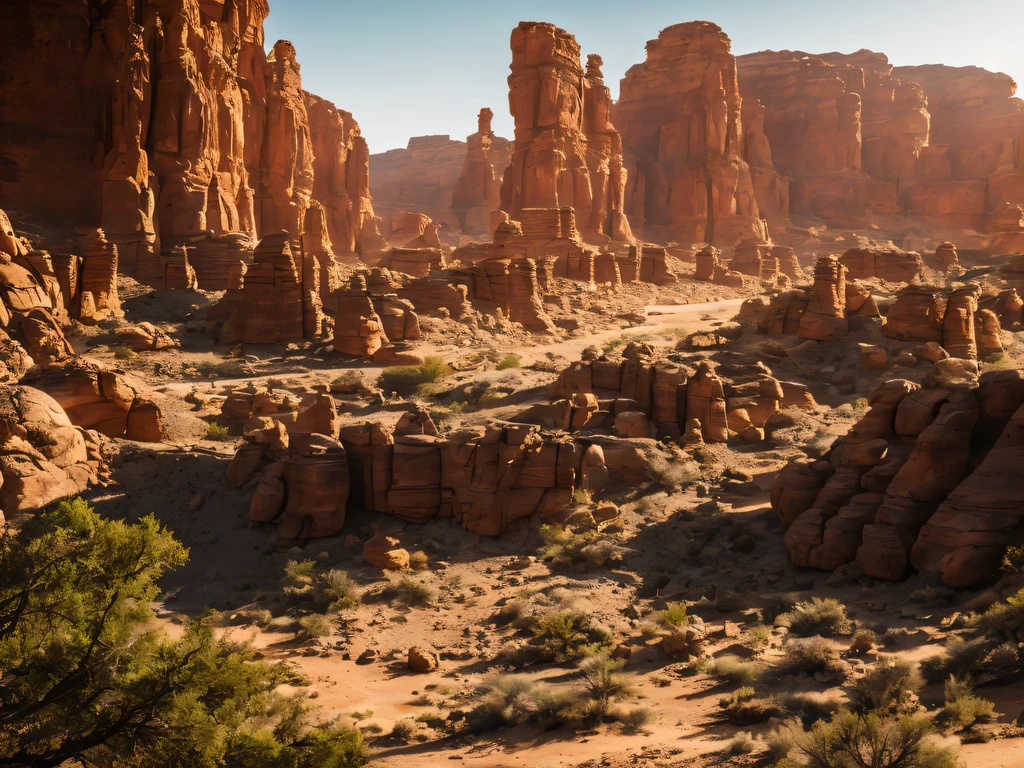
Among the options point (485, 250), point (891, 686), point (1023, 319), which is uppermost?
point (485, 250)

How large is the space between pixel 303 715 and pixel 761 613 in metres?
7.06

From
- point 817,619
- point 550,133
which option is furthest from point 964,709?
point 550,133

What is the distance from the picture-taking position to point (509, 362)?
1321 inches

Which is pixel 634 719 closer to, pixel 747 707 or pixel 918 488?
pixel 747 707

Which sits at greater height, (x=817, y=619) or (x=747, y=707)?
(x=817, y=619)

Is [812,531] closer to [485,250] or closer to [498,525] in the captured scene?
[498,525]

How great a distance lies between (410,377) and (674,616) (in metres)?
18.7

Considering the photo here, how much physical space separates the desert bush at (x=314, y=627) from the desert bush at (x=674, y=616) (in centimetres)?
530

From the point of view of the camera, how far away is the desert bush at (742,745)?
9.23 m

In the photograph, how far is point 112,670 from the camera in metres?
9.66

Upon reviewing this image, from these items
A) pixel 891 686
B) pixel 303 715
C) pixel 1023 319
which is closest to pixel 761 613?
pixel 891 686

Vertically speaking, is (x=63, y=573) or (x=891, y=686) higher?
(x=63, y=573)

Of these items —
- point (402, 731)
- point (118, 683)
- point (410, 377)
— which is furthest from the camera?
point (410, 377)

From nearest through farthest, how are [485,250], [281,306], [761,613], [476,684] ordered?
[476,684], [761,613], [281,306], [485,250]
